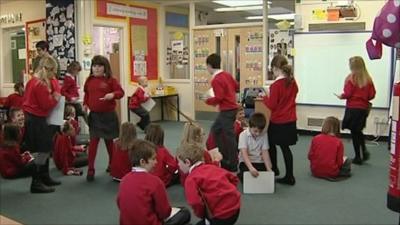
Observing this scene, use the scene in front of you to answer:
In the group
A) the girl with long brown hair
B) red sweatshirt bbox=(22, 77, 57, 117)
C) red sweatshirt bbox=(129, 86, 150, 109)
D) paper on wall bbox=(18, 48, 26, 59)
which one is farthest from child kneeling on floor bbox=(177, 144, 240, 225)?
paper on wall bbox=(18, 48, 26, 59)

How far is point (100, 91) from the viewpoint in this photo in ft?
14.5

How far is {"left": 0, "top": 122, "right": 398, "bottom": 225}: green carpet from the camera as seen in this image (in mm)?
3342

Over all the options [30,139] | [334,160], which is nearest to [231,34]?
[334,160]

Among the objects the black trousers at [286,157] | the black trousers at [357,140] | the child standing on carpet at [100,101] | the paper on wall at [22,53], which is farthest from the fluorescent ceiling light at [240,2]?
the black trousers at [286,157]

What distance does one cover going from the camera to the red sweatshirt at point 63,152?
4.73 metres

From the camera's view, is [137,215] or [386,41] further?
[137,215]

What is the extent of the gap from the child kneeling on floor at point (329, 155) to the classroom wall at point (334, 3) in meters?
2.58

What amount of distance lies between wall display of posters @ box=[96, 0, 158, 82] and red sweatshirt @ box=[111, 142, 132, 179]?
159 inches

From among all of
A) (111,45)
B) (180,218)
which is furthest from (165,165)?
(111,45)

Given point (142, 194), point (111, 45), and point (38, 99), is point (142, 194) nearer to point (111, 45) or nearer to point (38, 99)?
point (38, 99)

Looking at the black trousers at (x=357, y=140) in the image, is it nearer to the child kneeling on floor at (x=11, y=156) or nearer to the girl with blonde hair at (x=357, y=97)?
the girl with blonde hair at (x=357, y=97)

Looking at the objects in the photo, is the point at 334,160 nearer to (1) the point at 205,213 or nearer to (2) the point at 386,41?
(1) the point at 205,213

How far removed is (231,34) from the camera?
8.41 metres

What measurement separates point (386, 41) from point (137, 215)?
165 centimetres
